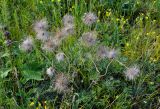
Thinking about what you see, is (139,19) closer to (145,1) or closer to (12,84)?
(145,1)

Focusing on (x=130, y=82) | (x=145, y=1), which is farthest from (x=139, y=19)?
(x=130, y=82)

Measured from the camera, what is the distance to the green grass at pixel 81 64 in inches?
100

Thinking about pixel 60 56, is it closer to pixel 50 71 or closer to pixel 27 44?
pixel 50 71

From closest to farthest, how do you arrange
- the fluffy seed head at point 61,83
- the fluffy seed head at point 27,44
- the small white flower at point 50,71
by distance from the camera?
1. the fluffy seed head at point 61,83
2. the small white flower at point 50,71
3. the fluffy seed head at point 27,44

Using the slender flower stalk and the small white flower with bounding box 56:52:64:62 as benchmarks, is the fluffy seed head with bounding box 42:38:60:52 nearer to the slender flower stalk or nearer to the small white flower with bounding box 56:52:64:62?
the small white flower with bounding box 56:52:64:62

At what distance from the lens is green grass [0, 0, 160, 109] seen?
2.55 metres

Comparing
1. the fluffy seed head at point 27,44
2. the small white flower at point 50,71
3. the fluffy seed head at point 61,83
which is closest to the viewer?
the fluffy seed head at point 61,83

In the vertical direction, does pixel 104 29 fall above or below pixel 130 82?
above

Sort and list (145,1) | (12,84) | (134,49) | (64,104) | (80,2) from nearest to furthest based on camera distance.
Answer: (64,104) < (12,84) < (134,49) < (80,2) < (145,1)

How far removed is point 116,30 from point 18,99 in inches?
38.8

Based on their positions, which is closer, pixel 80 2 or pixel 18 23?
pixel 18 23

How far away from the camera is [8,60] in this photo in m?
2.72

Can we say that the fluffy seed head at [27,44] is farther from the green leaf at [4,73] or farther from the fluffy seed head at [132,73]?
the fluffy seed head at [132,73]

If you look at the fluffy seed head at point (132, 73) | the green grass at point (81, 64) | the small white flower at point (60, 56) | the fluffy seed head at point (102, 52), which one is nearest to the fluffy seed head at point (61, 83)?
the green grass at point (81, 64)
